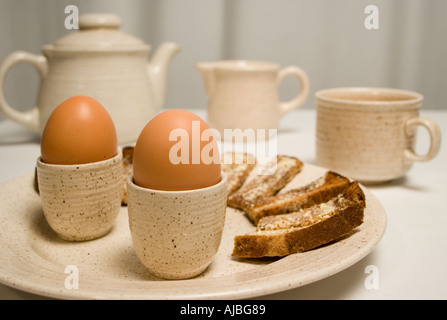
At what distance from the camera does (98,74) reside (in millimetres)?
1064

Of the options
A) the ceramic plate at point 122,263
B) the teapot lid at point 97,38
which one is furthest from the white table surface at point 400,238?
the teapot lid at point 97,38

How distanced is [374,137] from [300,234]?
→ 383 mm

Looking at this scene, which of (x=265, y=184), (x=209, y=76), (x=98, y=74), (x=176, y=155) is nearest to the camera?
(x=176, y=155)

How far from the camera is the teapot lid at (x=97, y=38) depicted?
1066mm

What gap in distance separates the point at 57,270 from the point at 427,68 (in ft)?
6.05

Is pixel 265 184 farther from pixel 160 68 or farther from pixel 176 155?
pixel 160 68

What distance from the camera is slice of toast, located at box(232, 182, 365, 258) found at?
0.56 m

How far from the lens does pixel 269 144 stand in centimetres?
123

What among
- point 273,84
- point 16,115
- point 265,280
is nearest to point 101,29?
point 16,115

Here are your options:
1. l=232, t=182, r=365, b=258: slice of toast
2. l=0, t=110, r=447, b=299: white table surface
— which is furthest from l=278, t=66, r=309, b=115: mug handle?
l=232, t=182, r=365, b=258: slice of toast

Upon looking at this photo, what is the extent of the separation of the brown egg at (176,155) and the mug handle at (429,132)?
0.49 metres

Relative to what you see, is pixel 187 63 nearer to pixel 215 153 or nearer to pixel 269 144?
pixel 269 144

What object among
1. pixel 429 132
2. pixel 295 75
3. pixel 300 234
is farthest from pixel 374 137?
pixel 295 75

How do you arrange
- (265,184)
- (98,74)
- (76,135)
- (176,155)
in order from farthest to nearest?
(98,74), (265,184), (76,135), (176,155)
